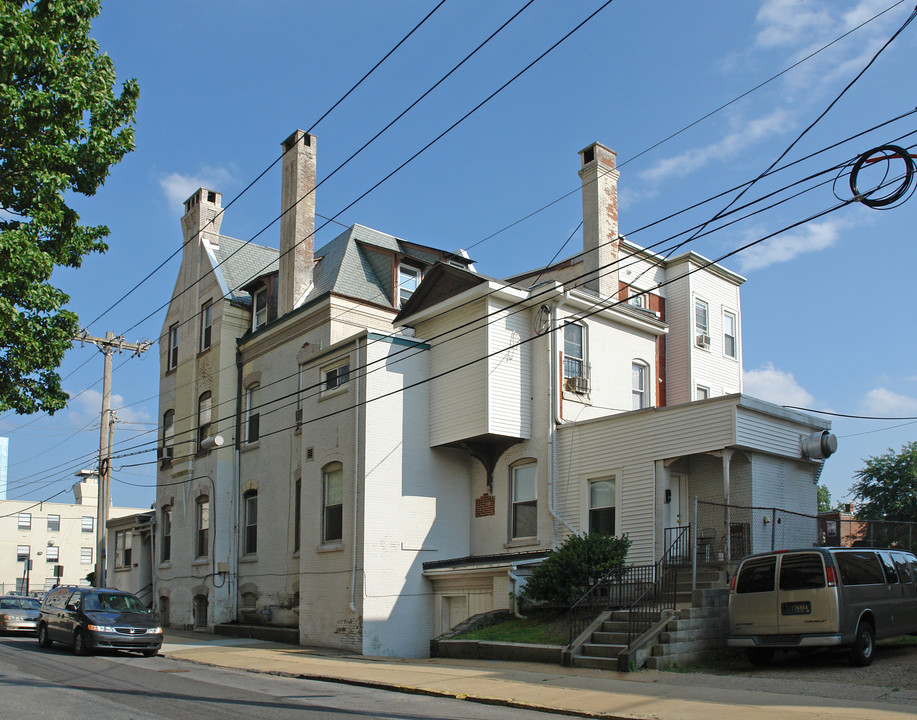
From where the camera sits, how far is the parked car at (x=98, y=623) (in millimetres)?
19078

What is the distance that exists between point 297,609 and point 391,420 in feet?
21.6

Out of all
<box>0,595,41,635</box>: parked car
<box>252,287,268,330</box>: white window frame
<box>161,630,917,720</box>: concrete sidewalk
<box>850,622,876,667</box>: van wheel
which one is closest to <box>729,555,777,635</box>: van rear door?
<box>161,630,917,720</box>: concrete sidewalk

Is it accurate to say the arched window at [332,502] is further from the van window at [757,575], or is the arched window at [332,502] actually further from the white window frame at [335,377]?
the van window at [757,575]

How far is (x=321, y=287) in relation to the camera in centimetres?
2773

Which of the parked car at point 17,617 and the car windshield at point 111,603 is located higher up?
the car windshield at point 111,603

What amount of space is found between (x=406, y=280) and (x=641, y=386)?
828cm

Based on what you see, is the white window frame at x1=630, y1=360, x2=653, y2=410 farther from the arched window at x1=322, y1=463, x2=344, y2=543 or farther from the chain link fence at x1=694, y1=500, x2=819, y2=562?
the arched window at x1=322, y1=463, x2=344, y2=543

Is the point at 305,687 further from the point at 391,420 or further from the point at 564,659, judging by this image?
the point at 391,420

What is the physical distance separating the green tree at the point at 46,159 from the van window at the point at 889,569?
1455 cm

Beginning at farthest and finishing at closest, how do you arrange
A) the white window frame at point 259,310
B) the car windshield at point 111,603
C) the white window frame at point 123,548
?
the white window frame at point 123,548 < the white window frame at point 259,310 < the car windshield at point 111,603

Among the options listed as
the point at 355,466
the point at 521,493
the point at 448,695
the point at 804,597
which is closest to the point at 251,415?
the point at 355,466

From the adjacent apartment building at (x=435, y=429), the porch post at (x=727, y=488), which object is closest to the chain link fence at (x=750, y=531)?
the porch post at (x=727, y=488)

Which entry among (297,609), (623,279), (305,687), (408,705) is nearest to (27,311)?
(305,687)

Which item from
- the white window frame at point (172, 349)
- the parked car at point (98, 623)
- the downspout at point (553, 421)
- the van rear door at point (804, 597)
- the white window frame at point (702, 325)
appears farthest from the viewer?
the white window frame at point (172, 349)
